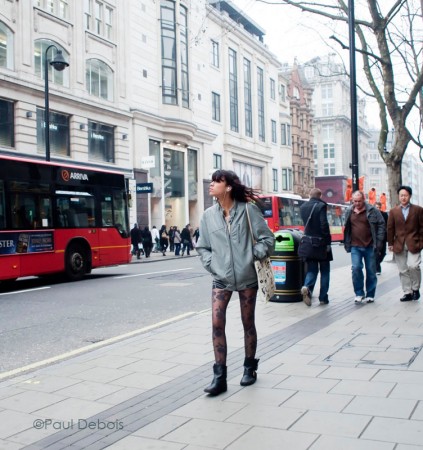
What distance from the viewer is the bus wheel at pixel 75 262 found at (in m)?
14.2

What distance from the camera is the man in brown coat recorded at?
8750 mm

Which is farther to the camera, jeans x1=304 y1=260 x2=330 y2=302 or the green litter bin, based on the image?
the green litter bin

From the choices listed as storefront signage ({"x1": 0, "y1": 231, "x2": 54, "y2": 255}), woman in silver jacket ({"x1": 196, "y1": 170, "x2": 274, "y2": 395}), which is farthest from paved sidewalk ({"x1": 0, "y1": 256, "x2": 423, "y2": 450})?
storefront signage ({"x1": 0, "y1": 231, "x2": 54, "y2": 255})

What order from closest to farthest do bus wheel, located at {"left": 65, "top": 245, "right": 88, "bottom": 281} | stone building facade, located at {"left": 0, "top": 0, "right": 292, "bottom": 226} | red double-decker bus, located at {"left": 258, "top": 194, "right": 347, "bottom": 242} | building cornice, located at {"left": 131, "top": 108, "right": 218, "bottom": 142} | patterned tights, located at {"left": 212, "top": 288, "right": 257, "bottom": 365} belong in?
1. patterned tights, located at {"left": 212, "top": 288, "right": 257, "bottom": 365}
2. bus wheel, located at {"left": 65, "top": 245, "right": 88, "bottom": 281}
3. stone building facade, located at {"left": 0, "top": 0, "right": 292, "bottom": 226}
4. red double-decker bus, located at {"left": 258, "top": 194, "right": 347, "bottom": 242}
5. building cornice, located at {"left": 131, "top": 108, "right": 218, "bottom": 142}

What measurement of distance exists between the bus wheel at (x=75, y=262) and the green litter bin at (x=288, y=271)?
6567 millimetres

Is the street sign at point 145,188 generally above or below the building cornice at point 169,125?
below

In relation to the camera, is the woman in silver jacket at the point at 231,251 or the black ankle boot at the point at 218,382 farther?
the woman in silver jacket at the point at 231,251

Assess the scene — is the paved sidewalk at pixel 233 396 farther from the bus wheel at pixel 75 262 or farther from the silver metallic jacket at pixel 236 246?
Result: the bus wheel at pixel 75 262

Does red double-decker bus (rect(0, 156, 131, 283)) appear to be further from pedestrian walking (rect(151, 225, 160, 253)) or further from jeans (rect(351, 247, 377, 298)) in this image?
pedestrian walking (rect(151, 225, 160, 253))

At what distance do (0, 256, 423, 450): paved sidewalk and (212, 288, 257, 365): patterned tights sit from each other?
0.95ft

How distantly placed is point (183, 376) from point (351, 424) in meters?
1.78

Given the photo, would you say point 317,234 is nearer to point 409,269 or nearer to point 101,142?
point 409,269

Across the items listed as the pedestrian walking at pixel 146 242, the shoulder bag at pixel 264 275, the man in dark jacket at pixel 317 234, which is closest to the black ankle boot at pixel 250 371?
the shoulder bag at pixel 264 275

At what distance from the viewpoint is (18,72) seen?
24.6m
